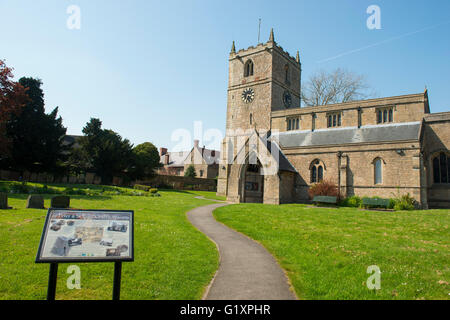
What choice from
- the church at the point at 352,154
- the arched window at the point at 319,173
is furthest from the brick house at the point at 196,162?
the arched window at the point at 319,173

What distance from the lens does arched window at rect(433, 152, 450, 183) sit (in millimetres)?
28609

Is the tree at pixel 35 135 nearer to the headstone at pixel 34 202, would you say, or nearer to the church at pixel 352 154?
the headstone at pixel 34 202

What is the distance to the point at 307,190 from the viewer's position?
3144 cm

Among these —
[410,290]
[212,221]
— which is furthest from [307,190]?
[410,290]

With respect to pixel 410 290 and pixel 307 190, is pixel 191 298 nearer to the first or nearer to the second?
pixel 410 290

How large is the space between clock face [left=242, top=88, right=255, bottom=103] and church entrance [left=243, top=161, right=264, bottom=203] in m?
15.5

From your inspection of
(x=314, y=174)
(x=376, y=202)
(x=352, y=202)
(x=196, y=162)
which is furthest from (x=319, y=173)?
(x=196, y=162)

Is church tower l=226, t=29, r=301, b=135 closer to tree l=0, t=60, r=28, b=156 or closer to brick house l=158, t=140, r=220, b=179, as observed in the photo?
brick house l=158, t=140, r=220, b=179

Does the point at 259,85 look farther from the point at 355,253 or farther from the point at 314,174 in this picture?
the point at 355,253

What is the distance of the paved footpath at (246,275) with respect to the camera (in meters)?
6.11

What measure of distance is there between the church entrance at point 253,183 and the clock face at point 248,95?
1546 centimetres
